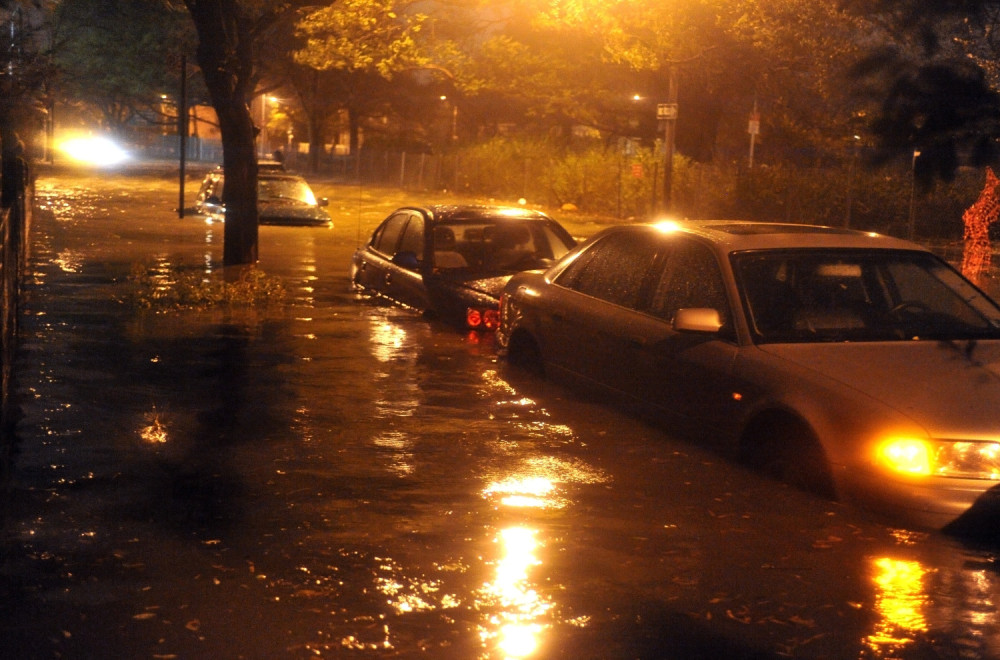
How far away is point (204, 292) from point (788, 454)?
33.2 ft

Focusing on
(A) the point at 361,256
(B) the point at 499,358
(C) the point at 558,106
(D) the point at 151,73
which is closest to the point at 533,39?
(C) the point at 558,106

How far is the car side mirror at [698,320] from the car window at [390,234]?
7279 mm

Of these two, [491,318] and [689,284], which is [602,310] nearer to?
[689,284]

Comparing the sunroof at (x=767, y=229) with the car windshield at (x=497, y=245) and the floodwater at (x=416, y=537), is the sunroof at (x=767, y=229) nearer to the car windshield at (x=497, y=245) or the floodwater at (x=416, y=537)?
the floodwater at (x=416, y=537)

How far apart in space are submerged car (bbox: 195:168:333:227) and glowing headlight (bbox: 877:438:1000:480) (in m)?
22.8

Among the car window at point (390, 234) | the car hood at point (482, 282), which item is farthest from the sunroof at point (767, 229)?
the car window at point (390, 234)

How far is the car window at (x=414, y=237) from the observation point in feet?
46.1

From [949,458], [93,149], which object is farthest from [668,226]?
[93,149]

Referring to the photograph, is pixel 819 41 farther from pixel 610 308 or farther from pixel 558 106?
pixel 610 308

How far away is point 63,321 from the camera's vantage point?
45.5 feet

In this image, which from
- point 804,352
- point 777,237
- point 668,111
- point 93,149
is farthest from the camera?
point 93,149

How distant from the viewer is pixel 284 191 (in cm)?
2923

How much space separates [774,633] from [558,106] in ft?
138

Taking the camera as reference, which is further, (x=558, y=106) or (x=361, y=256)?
(x=558, y=106)
